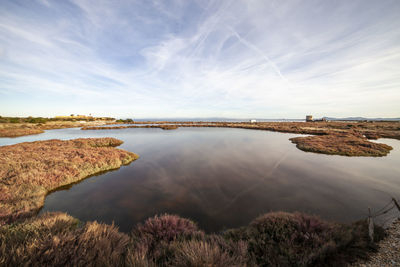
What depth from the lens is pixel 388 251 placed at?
317cm

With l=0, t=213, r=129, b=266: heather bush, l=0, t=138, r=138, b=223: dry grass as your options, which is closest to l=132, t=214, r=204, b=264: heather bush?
l=0, t=213, r=129, b=266: heather bush

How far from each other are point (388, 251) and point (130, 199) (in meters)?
8.85

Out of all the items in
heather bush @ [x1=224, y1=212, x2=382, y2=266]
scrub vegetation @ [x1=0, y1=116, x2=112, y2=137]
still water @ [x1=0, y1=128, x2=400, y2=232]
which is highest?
scrub vegetation @ [x1=0, y1=116, x2=112, y2=137]

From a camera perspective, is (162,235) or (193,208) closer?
(162,235)

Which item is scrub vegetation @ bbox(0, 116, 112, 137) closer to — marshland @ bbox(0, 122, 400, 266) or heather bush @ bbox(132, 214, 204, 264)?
marshland @ bbox(0, 122, 400, 266)

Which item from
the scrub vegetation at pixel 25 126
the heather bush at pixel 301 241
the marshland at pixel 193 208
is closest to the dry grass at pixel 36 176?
the marshland at pixel 193 208

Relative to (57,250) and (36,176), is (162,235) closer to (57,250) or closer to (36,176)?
(57,250)

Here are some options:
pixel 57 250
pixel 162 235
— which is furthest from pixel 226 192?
pixel 57 250

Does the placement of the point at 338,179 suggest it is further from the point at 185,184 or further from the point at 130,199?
the point at 130,199

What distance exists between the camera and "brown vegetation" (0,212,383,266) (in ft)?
7.86

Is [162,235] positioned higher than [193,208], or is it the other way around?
[162,235]

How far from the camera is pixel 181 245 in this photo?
10.5 feet

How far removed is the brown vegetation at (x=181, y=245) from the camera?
94.3 inches

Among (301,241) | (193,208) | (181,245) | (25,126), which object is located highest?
(25,126)
